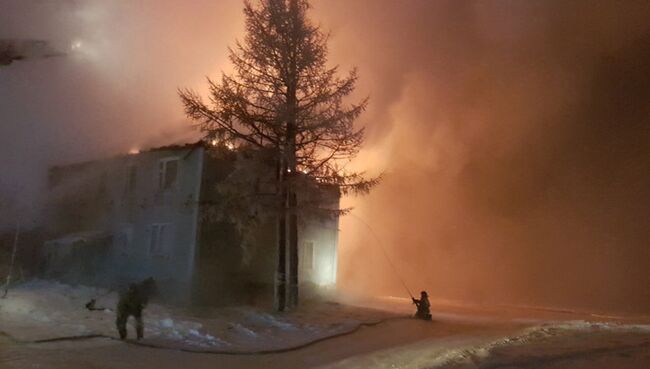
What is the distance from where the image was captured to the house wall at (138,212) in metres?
21.4

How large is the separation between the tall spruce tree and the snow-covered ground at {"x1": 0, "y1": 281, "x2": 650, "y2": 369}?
3.43 meters

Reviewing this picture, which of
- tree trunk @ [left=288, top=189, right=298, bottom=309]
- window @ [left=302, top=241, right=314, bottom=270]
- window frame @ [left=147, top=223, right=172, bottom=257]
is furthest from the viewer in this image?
window @ [left=302, top=241, right=314, bottom=270]

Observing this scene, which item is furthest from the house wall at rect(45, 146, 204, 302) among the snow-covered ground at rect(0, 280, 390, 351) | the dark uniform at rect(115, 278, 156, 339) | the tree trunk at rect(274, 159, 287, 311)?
the dark uniform at rect(115, 278, 156, 339)

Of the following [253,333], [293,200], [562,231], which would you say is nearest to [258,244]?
[293,200]

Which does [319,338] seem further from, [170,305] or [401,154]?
[401,154]

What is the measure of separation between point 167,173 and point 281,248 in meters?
5.86

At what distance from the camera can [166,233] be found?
22.2 m

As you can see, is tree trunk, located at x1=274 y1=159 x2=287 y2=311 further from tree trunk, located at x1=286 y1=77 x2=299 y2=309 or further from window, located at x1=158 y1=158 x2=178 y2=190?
window, located at x1=158 y1=158 x2=178 y2=190

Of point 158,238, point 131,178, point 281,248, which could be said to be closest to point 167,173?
point 131,178

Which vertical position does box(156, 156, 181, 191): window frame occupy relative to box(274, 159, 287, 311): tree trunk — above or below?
above

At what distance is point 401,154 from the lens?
40531mm

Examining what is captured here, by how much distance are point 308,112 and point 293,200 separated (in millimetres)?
3029

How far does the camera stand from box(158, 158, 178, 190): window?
2244 centimetres

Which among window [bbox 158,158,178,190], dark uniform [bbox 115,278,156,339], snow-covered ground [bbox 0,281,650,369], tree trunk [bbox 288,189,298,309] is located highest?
window [bbox 158,158,178,190]
